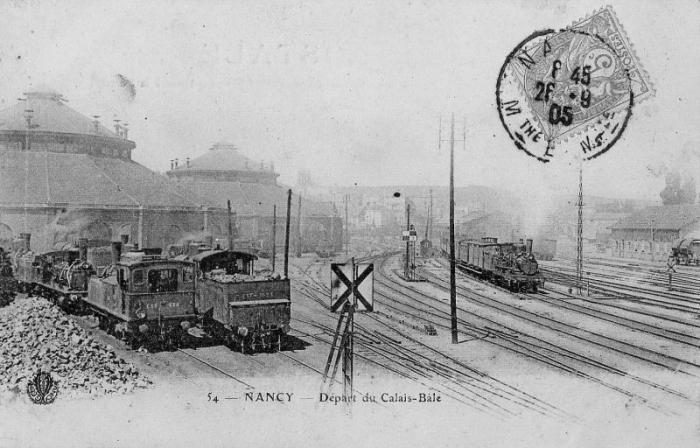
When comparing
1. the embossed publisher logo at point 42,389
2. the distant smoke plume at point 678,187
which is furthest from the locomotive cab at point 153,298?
the distant smoke plume at point 678,187

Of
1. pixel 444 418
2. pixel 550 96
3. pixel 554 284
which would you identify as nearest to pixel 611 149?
pixel 550 96

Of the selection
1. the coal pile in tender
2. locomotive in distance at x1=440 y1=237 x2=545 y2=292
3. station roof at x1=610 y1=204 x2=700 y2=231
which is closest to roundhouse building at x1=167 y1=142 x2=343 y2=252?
locomotive in distance at x1=440 y1=237 x2=545 y2=292

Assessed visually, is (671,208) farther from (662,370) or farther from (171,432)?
(171,432)

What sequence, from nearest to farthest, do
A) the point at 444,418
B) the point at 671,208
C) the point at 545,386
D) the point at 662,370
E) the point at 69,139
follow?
the point at 444,418, the point at 545,386, the point at 662,370, the point at 69,139, the point at 671,208

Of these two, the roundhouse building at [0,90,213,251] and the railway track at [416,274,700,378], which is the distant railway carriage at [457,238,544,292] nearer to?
the railway track at [416,274,700,378]

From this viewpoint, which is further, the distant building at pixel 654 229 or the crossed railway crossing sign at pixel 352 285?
the distant building at pixel 654 229

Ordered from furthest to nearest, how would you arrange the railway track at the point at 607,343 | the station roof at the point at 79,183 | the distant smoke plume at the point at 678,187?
the station roof at the point at 79,183
the distant smoke plume at the point at 678,187
the railway track at the point at 607,343

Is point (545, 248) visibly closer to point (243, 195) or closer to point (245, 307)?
point (243, 195)

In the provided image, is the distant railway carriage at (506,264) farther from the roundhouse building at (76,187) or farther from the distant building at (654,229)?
the distant building at (654,229)
